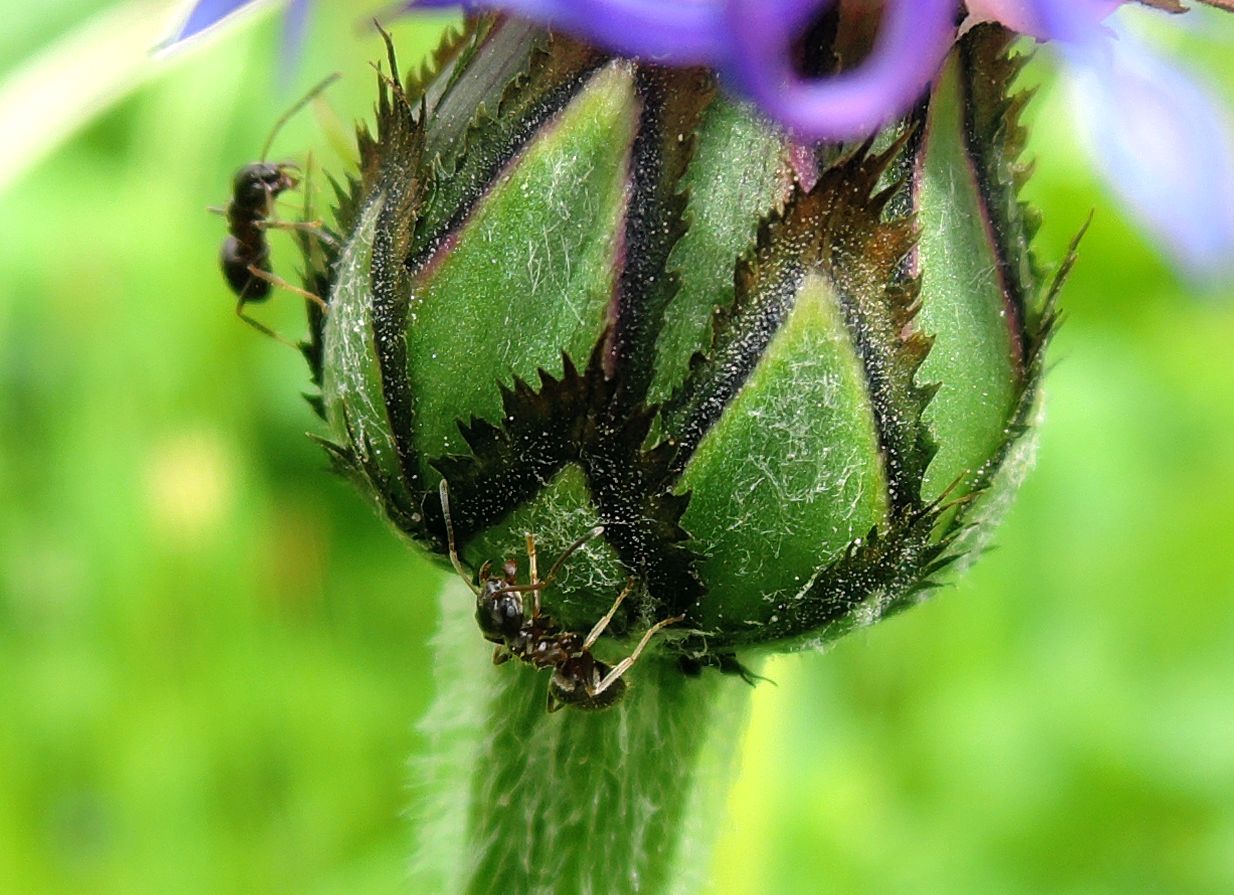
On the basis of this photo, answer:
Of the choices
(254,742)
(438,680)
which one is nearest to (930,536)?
(438,680)

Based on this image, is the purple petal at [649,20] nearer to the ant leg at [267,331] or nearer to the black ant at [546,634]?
the black ant at [546,634]

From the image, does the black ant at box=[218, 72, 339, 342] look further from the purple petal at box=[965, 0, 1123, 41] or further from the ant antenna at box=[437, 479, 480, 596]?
the purple petal at box=[965, 0, 1123, 41]

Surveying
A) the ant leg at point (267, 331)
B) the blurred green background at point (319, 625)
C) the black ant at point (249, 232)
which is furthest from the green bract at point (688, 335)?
the blurred green background at point (319, 625)

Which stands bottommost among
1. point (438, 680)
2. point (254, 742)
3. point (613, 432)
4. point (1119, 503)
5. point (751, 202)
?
point (254, 742)

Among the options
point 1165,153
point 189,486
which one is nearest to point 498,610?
point 1165,153

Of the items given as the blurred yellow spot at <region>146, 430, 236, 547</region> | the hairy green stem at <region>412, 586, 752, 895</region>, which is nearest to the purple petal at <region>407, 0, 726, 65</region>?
the hairy green stem at <region>412, 586, 752, 895</region>

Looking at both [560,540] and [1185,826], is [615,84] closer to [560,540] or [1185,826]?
[560,540]
